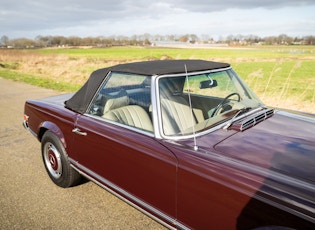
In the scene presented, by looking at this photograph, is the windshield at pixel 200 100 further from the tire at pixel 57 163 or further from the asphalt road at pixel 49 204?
the tire at pixel 57 163

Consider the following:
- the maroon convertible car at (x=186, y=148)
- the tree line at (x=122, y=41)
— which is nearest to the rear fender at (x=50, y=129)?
the maroon convertible car at (x=186, y=148)

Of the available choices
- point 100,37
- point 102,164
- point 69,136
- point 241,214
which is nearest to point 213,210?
point 241,214

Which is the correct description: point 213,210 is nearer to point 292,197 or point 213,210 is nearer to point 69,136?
point 292,197

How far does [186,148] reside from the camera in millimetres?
1979

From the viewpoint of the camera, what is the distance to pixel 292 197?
143 cm

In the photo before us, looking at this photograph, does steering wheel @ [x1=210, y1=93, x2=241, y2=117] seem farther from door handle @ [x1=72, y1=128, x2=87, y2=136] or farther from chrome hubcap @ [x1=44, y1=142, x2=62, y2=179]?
chrome hubcap @ [x1=44, y1=142, x2=62, y2=179]

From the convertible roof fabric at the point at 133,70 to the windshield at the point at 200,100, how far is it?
3.3 inches

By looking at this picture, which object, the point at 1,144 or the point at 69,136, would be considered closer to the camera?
the point at 69,136

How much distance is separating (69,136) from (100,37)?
363 ft

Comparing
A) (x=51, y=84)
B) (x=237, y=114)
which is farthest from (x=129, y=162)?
(x=51, y=84)

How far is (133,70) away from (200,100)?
1016 mm

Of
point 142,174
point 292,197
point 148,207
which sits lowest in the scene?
point 148,207

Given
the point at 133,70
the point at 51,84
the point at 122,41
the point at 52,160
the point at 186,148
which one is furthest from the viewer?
the point at 122,41

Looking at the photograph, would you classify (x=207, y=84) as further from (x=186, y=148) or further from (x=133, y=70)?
(x=186, y=148)
